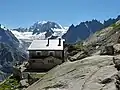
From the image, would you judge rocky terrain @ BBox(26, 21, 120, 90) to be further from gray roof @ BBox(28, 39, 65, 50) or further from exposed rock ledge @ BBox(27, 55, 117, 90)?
gray roof @ BBox(28, 39, 65, 50)

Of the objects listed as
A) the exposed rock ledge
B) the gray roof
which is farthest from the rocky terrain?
the gray roof

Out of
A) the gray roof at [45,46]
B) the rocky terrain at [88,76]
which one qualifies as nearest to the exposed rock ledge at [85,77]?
the rocky terrain at [88,76]

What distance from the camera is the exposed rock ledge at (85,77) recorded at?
19172mm

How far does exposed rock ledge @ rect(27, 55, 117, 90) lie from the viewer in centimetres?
1917

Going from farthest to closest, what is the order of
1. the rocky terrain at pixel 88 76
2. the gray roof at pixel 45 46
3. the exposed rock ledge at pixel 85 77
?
the gray roof at pixel 45 46, the exposed rock ledge at pixel 85 77, the rocky terrain at pixel 88 76

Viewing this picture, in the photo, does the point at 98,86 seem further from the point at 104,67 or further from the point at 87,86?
the point at 104,67

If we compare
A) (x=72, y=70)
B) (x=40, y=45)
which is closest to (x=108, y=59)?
(x=72, y=70)

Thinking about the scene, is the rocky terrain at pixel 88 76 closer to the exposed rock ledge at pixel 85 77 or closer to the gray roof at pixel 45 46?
the exposed rock ledge at pixel 85 77

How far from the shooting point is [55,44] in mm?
96938

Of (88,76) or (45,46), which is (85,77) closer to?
(88,76)

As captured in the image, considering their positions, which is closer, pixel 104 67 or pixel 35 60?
pixel 104 67

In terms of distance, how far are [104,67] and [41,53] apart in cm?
7152

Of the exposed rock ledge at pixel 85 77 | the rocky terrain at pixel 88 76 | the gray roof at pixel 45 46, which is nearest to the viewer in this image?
the rocky terrain at pixel 88 76

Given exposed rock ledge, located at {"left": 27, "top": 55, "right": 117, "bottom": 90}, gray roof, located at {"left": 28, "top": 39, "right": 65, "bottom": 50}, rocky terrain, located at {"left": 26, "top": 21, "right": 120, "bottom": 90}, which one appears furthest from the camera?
gray roof, located at {"left": 28, "top": 39, "right": 65, "bottom": 50}
